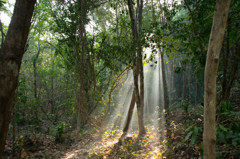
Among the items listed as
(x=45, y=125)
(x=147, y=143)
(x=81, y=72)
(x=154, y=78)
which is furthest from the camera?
(x=154, y=78)

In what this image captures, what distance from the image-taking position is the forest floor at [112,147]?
448cm

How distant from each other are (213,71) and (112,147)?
199 inches

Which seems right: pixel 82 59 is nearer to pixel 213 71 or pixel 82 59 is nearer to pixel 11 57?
pixel 11 57

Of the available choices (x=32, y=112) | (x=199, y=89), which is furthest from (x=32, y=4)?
(x=199, y=89)

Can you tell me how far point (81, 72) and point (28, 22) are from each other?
4427 millimetres

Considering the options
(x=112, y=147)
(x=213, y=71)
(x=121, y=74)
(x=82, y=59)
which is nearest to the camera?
(x=213, y=71)

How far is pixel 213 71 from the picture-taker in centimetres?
215

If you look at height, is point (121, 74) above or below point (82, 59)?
below

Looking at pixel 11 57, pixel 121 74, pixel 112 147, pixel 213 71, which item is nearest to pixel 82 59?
pixel 121 74

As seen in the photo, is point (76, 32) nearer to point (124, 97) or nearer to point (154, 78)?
point (124, 97)

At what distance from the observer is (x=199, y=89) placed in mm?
18281

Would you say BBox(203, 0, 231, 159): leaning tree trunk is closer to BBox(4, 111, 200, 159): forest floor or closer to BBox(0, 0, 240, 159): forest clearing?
BBox(0, 0, 240, 159): forest clearing

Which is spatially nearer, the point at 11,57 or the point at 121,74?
the point at 11,57

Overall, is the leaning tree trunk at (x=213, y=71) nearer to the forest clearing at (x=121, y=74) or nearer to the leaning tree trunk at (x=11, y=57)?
the forest clearing at (x=121, y=74)
